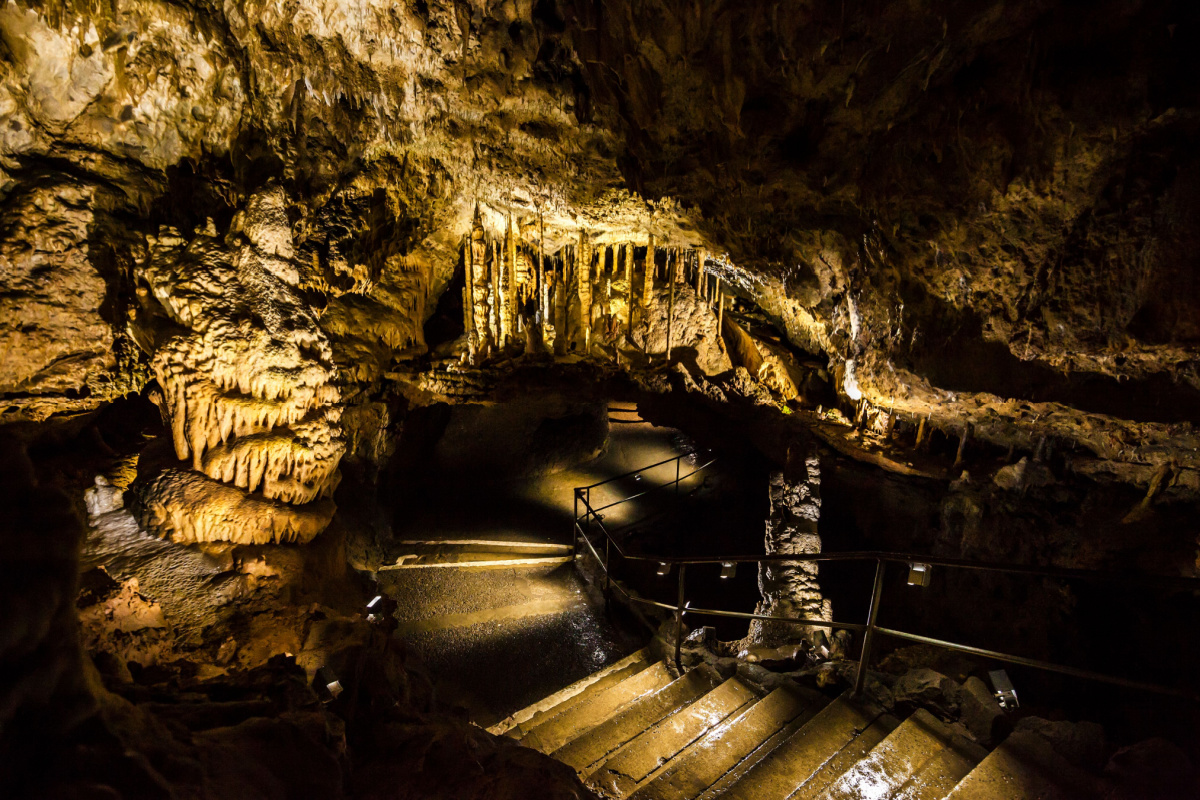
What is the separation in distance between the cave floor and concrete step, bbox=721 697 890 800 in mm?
2275

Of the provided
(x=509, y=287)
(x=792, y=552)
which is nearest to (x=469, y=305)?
(x=509, y=287)

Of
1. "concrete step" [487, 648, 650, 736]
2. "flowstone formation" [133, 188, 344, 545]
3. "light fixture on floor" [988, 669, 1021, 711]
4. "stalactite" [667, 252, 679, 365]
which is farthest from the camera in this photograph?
"stalactite" [667, 252, 679, 365]

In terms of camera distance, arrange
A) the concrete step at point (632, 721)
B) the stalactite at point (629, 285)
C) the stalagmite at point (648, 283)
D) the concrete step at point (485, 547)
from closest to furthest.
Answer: the concrete step at point (632, 721) → the concrete step at point (485, 547) → the stalagmite at point (648, 283) → the stalactite at point (629, 285)

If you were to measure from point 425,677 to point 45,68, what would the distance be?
5.99 m

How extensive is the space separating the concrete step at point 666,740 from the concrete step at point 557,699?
1.17 meters

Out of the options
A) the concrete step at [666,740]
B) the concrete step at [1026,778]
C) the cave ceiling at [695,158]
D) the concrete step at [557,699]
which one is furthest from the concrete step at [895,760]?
the cave ceiling at [695,158]

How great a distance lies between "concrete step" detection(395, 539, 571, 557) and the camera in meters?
7.68

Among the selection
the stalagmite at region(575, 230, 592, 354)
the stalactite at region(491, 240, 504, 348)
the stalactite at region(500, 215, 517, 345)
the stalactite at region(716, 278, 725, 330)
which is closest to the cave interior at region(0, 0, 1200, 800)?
the stalactite at region(500, 215, 517, 345)

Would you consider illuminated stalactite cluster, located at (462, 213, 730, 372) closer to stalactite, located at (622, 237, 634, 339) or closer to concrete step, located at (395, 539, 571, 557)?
stalactite, located at (622, 237, 634, 339)

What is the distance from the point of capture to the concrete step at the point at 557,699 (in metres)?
4.03

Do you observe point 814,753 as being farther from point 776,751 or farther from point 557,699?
point 557,699

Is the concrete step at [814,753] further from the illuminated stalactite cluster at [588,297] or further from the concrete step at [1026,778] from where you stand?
the illuminated stalactite cluster at [588,297]

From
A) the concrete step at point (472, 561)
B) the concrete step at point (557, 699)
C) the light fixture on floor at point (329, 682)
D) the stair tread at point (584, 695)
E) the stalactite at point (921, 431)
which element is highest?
the stalactite at point (921, 431)

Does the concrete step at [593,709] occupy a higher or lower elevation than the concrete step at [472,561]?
higher
